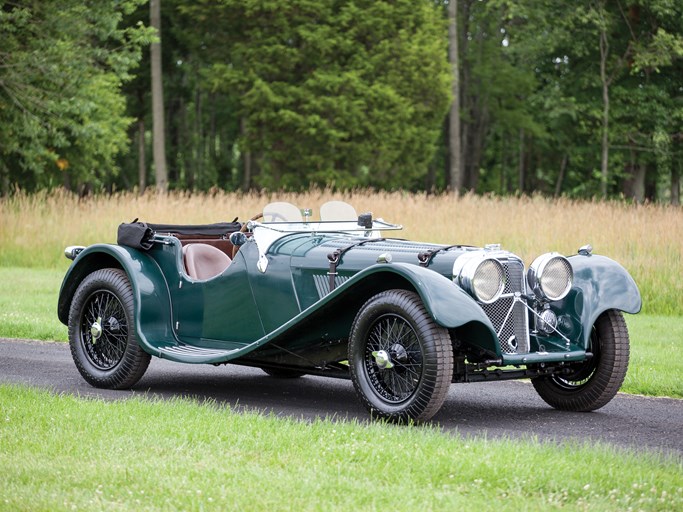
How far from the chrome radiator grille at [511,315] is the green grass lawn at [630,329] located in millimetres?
1904

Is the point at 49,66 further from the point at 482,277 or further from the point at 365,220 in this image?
the point at 482,277

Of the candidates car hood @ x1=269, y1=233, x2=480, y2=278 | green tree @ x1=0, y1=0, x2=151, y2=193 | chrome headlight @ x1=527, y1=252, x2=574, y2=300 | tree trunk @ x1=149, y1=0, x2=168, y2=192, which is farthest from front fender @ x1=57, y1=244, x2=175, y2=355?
tree trunk @ x1=149, y1=0, x2=168, y2=192

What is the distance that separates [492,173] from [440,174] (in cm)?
281

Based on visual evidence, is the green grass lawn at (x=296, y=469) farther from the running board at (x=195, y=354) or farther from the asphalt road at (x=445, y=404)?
the running board at (x=195, y=354)

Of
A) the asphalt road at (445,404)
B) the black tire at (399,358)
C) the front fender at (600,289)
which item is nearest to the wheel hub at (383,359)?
the black tire at (399,358)

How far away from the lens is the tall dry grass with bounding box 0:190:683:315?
1439 centimetres

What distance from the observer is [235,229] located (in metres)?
9.23

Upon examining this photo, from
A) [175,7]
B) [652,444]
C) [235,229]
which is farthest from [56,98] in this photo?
[652,444]

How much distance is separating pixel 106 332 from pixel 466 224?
9.83 metres

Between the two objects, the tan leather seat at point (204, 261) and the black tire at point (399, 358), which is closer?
the black tire at point (399, 358)

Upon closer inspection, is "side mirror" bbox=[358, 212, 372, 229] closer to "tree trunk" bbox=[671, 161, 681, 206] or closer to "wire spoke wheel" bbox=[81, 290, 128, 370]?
"wire spoke wheel" bbox=[81, 290, 128, 370]

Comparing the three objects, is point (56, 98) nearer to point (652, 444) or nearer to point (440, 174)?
point (652, 444)

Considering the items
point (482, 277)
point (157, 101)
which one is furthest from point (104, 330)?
point (157, 101)

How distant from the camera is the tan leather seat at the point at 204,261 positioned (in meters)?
8.27
